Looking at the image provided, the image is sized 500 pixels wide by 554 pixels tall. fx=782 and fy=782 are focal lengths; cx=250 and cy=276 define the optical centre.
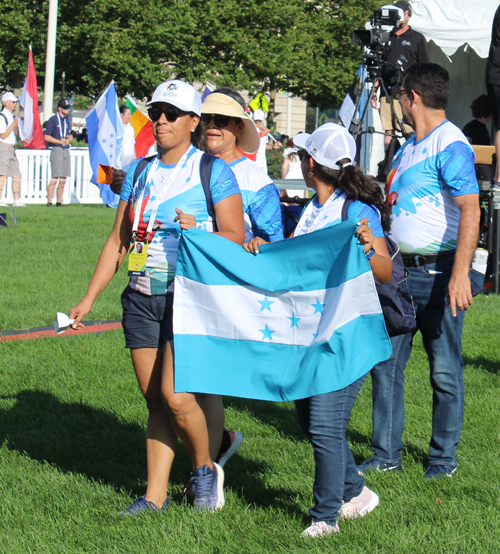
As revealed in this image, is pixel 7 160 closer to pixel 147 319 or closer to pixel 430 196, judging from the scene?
pixel 147 319

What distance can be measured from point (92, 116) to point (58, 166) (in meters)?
4.57

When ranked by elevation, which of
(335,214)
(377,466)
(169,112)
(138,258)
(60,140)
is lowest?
(377,466)

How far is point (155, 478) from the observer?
3.92m

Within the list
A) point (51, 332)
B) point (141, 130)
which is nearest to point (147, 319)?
point (51, 332)

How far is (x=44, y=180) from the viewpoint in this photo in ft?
71.2

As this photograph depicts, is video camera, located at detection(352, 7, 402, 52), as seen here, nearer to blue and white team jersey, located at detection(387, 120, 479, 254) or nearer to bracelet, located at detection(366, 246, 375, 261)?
blue and white team jersey, located at detection(387, 120, 479, 254)

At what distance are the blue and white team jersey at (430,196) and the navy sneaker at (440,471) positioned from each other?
1.23 metres

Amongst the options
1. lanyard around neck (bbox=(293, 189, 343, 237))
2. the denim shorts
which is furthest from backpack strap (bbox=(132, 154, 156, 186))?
lanyard around neck (bbox=(293, 189, 343, 237))

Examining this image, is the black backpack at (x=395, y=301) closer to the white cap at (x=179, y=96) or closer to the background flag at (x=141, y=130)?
the white cap at (x=179, y=96)

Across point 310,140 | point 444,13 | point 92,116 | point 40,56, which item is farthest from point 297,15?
point 310,140

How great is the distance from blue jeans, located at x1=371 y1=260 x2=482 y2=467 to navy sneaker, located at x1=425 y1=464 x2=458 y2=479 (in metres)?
0.02

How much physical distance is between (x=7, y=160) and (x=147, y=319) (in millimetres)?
14086

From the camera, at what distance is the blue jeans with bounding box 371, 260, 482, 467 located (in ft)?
14.2

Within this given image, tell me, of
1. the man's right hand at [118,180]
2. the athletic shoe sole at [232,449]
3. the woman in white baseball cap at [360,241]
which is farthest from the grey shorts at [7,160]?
the woman in white baseball cap at [360,241]
